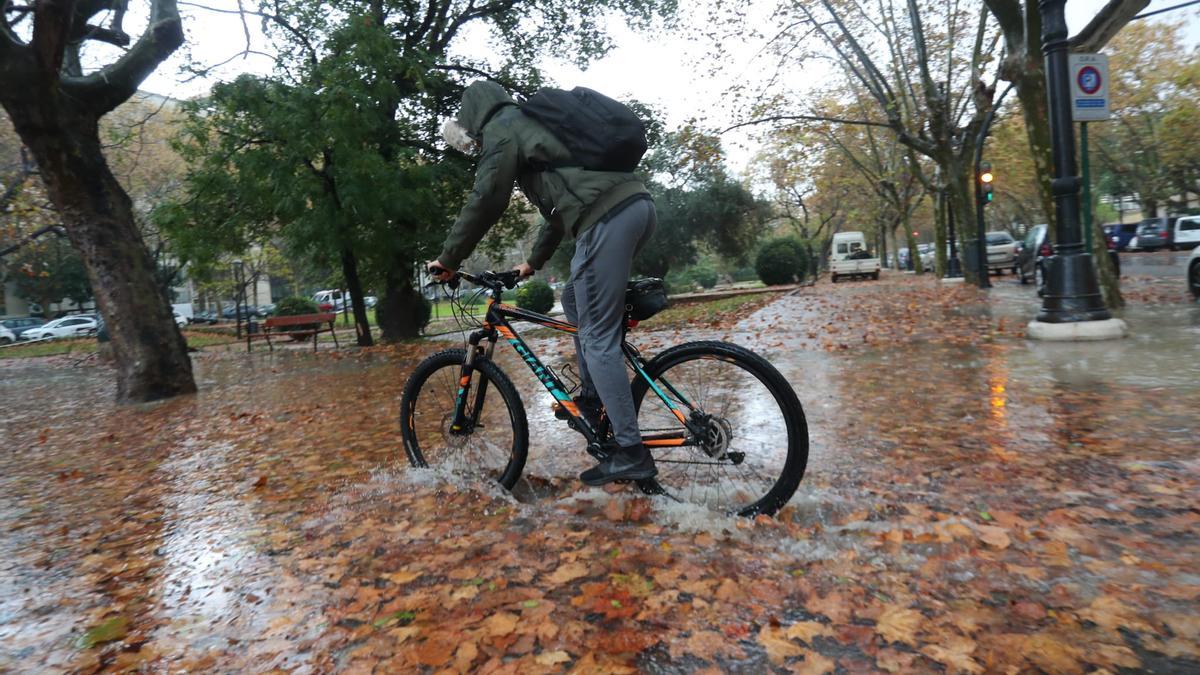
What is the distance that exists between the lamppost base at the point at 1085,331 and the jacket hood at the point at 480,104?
6782 mm

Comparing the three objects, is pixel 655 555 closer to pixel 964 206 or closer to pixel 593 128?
pixel 593 128

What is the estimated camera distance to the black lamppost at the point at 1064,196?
7.51 m

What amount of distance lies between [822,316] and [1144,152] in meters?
36.7

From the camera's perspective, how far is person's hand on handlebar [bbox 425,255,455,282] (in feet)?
11.7

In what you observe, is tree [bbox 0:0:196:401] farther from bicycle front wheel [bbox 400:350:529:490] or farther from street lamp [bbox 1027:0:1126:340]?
street lamp [bbox 1027:0:1126:340]

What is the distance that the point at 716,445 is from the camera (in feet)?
10.4

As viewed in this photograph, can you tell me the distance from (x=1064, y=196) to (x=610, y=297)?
6732 mm

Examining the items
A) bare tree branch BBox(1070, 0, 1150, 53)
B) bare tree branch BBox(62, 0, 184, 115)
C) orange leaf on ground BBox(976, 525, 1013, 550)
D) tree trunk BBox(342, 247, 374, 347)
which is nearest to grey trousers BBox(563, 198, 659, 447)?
orange leaf on ground BBox(976, 525, 1013, 550)

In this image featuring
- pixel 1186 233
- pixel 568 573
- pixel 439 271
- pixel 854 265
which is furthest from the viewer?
pixel 854 265

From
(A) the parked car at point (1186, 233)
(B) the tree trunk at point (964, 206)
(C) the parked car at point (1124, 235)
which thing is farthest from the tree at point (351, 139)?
(C) the parked car at point (1124, 235)

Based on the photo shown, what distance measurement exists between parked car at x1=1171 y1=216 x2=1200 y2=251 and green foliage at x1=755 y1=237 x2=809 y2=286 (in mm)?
17933

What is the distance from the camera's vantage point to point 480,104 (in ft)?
10.8

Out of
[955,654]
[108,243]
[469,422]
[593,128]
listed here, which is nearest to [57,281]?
[108,243]

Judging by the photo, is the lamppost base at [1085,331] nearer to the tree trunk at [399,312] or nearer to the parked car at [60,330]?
the tree trunk at [399,312]
